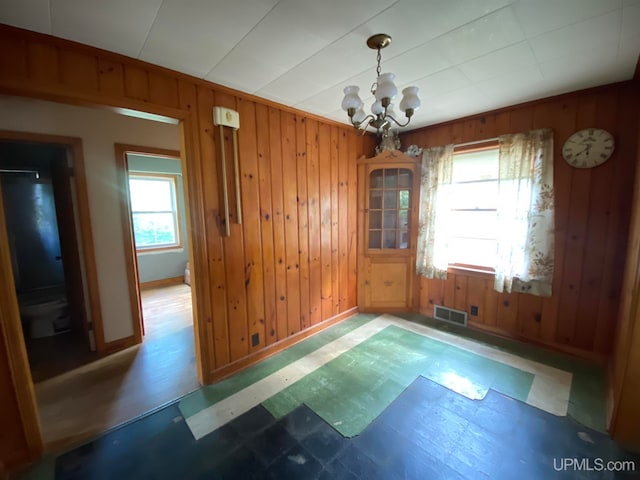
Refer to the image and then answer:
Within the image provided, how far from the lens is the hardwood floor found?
170cm

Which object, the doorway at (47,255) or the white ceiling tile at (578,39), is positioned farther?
the doorway at (47,255)

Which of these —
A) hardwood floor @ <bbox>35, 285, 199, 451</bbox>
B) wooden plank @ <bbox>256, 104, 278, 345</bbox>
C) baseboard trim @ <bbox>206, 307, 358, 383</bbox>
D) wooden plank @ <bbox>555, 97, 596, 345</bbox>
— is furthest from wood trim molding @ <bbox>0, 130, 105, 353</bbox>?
wooden plank @ <bbox>555, 97, 596, 345</bbox>

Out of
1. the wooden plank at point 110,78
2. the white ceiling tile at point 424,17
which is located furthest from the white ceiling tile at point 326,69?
the wooden plank at point 110,78

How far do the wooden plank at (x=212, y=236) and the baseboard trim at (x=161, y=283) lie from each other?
3.43 metres

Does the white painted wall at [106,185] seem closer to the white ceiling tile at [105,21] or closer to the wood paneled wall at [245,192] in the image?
the wood paneled wall at [245,192]

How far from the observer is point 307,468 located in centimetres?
140

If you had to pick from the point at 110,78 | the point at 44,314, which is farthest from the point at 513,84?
the point at 44,314

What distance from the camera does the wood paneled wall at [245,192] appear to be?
1458mm

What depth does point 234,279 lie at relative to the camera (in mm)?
2205

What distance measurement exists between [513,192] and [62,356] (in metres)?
4.57

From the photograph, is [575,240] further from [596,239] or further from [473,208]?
[473,208]

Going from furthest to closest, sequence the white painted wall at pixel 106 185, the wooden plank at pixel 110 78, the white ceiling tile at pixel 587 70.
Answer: the white painted wall at pixel 106 185 < the white ceiling tile at pixel 587 70 < the wooden plank at pixel 110 78

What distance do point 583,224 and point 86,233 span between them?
444cm

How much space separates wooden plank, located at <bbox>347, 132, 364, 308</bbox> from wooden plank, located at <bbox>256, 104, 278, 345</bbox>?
1155 millimetres
